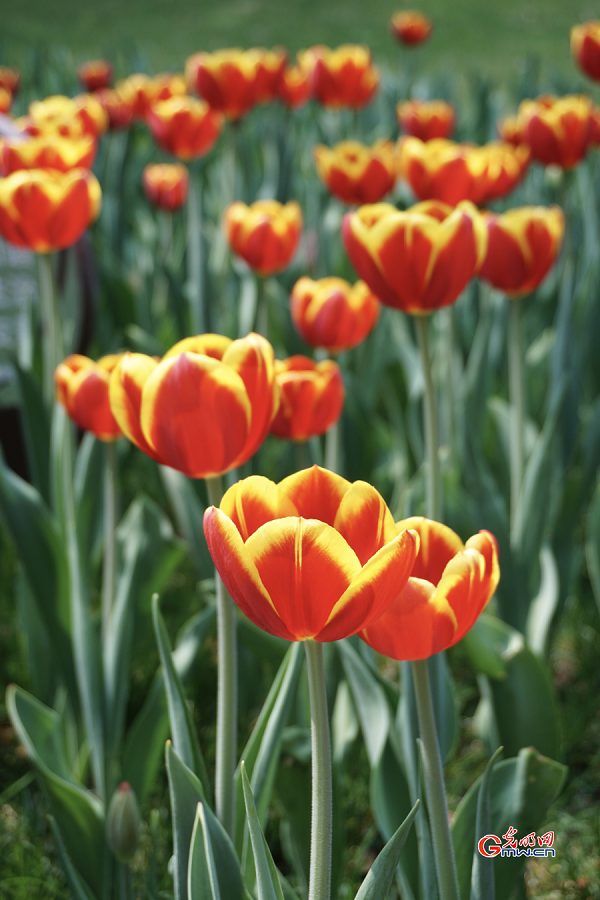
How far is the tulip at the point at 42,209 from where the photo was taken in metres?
1.22

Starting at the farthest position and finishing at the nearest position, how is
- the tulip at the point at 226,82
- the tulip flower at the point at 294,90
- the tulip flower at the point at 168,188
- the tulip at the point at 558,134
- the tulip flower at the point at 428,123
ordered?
1. the tulip flower at the point at 294,90
2. the tulip flower at the point at 428,123
3. the tulip flower at the point at 168,188
4. the tulip at the point at 226,82
5. the tulip at the point at 558,134

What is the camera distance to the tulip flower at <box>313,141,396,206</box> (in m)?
1.94

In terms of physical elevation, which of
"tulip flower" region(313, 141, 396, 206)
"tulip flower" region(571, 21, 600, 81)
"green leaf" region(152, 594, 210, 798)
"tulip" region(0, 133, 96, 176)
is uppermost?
"tulip flower" region(571, 21, 600, 81)

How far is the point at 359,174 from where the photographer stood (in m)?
1.95

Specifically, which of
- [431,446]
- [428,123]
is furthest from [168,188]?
[431,446]

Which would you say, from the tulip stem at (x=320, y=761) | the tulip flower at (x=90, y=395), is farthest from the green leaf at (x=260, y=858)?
the tulip flower at (x=90, y=395)

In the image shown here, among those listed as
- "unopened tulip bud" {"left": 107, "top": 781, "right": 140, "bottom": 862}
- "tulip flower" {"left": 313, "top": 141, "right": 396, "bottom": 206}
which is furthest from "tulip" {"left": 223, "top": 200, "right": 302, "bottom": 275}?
"unopened tulip bud" {"left": 107, "top": 781, "right": 140, "bottom": 862}

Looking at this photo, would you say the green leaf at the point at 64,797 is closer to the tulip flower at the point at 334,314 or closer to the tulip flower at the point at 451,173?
the tulip flower at the point at 334,314

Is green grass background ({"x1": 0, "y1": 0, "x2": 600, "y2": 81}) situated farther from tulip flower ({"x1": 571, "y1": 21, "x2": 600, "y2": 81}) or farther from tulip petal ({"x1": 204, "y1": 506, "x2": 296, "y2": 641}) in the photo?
tulip petal ({"x1": 204, "y1": 506, "x2": 296, "y2": 641})

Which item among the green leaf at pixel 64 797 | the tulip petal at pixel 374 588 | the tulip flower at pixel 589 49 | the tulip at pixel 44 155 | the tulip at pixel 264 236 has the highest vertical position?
the tulip flower at pixel 589 49

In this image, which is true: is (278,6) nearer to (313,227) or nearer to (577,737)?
(313,227)

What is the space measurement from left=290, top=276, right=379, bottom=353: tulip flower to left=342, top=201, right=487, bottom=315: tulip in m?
0.28

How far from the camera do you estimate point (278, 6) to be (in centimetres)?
1338

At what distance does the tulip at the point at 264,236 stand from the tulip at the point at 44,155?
0.98 ft
